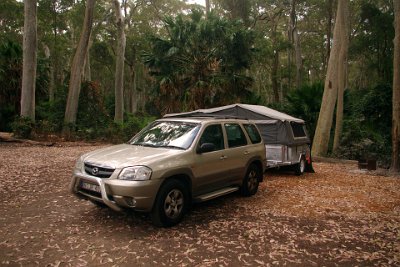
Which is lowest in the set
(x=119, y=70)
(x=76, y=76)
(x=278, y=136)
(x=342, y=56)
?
(x=278, y=136)

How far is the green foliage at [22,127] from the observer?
15523mm

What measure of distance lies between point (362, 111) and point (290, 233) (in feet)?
46.7

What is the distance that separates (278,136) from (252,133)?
2693 mm

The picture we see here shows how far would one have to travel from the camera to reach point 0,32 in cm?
2953

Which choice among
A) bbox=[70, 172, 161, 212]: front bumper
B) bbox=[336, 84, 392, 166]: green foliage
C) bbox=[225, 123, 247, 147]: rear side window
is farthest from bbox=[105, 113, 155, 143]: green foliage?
bbox=[70, 172, 161, 212]: front bumper

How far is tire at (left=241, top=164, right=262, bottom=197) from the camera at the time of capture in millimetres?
7156

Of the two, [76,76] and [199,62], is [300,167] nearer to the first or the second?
[199,62]

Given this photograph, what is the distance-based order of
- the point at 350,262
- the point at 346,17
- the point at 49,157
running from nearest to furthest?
1. the point at 350,262
2. the point at 49,157
3. the point at 346,17

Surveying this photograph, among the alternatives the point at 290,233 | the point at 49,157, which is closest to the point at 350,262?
the point at 290,233

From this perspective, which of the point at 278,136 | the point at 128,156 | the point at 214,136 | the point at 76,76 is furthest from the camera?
the point at 76,76

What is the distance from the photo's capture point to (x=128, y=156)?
5129 millimetres

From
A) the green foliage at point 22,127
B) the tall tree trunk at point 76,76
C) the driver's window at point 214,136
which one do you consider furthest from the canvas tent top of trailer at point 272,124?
the tall tree trunk at point 76,76

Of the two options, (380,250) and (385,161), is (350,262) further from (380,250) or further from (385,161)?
(385,161)

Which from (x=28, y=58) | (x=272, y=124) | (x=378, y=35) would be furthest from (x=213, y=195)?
(x=378, y=35)
